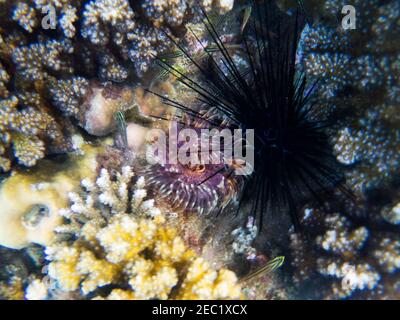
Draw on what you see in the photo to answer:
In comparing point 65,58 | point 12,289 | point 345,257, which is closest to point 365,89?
point 345,257

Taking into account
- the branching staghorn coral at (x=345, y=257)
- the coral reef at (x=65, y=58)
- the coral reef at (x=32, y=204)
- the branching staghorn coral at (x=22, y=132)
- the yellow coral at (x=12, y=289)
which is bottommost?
the yellow coral at (x=12, y=289)

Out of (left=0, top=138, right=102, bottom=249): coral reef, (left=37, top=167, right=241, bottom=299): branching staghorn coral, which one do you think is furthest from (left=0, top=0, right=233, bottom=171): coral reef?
(left=37, top=167, right=241, bottom=299): branching staghorn coral

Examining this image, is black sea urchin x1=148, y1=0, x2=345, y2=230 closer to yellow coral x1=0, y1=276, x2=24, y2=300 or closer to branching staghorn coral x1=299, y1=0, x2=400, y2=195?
branching staghorn coral x1=299, y1=0, x2=400, y2=195

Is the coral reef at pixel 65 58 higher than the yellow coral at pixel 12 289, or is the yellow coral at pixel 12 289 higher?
the coral reef at pixel 65 58

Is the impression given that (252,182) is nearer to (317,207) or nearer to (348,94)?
(317,207)

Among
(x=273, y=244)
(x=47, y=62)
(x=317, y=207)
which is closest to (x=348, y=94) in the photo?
(x=317, y=207)

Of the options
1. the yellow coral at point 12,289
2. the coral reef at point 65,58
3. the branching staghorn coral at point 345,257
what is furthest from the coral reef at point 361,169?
the yellow coral at point 12,289

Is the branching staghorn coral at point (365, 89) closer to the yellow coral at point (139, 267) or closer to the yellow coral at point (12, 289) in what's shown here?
the yellow coral at point (139, 267)
